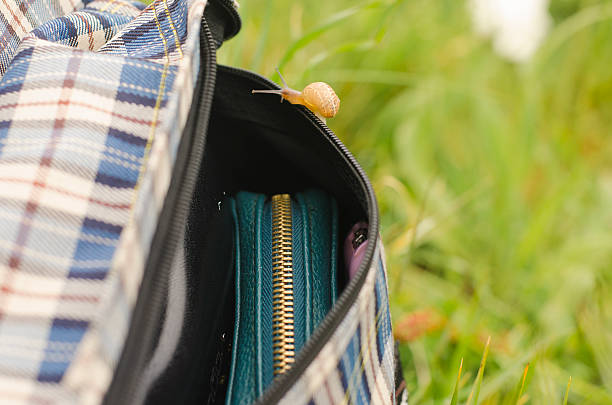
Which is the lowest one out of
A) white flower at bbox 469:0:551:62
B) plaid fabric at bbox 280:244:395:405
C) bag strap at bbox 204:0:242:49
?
plaid fabric at bbox 280:244:395:405

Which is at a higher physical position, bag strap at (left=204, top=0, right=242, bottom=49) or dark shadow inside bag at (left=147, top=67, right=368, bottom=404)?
bag strap at (left=204, top=0, right=242, bottom=49)

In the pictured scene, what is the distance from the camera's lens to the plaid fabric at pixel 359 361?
47 cm

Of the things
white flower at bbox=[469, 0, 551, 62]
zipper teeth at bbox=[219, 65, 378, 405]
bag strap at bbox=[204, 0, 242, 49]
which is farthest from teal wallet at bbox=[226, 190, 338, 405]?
white flower at bbox=[469, 0, 551, 62]

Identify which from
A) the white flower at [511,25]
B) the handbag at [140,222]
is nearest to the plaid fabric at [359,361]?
the handbag at [140,222]

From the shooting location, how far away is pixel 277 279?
0.63 metres

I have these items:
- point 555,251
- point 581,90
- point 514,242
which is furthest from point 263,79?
point 581,90

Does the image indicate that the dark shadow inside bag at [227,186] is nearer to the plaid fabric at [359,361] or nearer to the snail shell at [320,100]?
the snail shell at [320,100]

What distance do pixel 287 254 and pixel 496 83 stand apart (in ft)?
5.38

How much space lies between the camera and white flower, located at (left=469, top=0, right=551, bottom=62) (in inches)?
83.1

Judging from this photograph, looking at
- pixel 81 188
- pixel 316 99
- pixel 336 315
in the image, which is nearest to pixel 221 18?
pixel 316 99

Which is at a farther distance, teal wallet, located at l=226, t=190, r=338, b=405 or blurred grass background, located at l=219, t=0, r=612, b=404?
blurred grass background, located at l=219, t=0, r=612, b=404

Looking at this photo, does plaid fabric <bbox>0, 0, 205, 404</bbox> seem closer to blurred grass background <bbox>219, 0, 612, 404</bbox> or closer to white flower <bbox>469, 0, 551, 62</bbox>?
blurred grass background <bbox>219, 0, 612, 404</bbox>

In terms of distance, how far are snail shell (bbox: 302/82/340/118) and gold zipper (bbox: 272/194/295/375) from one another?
133 millimetres

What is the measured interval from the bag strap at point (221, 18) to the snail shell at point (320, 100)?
0.49ft
